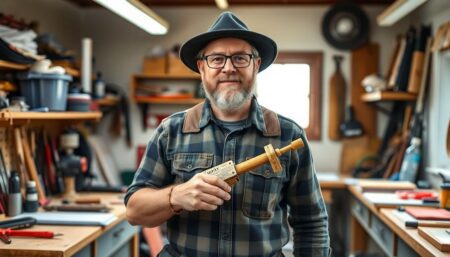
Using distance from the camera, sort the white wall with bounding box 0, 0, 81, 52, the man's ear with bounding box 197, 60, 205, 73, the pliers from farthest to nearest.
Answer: the white wall with bounding box 0, 0, 81, 52
the pliers
the man's ear with bounding box 197, 60, 205, 73

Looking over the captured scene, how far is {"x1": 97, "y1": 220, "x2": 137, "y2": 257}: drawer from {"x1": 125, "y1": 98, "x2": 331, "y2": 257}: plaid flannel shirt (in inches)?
33.6

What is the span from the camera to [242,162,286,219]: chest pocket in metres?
1.69

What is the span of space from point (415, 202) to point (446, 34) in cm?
125

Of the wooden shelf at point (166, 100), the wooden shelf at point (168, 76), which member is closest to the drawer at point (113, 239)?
the wooden shelf at point (166, 100)

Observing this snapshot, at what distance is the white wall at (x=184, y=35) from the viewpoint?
461cm

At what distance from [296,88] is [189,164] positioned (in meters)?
3.17

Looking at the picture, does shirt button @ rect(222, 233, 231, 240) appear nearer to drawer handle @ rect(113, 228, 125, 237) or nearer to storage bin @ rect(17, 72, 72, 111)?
drawer handle @ rect(113, 228, 125, 237)

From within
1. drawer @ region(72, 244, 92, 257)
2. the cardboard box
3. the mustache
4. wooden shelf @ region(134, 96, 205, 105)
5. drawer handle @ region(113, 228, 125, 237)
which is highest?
the cardboard box

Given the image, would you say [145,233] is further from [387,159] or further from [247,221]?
[247,221]

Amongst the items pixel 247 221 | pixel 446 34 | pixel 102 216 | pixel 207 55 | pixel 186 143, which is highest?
pixel 446 34

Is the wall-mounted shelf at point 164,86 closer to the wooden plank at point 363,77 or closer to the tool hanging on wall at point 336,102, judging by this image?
the tool hanging on wall at point 336,102

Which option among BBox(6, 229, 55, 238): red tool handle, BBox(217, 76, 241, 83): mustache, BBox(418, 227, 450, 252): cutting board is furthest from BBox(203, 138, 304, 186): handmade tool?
BBox(6, 229, 55, 238): red tool handle

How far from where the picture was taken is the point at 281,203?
1810mm

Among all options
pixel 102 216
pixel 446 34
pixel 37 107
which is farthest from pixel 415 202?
pixel 37 107
